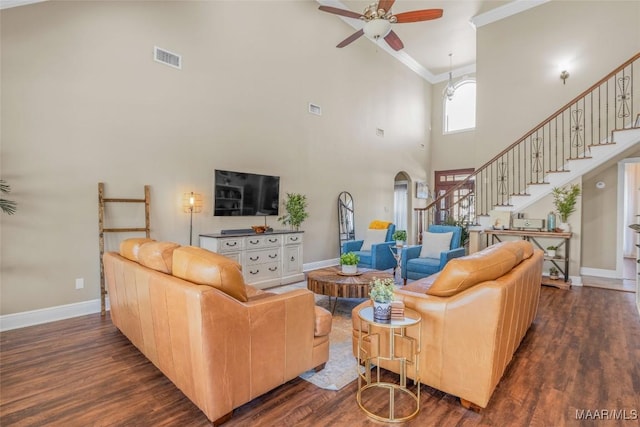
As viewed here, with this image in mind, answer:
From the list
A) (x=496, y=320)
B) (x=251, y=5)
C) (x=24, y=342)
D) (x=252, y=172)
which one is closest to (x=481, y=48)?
(x=251, y=5)

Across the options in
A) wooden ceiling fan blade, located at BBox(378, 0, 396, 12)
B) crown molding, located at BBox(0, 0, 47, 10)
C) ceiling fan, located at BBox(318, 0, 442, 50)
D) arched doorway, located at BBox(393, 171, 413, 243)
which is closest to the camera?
crown molding, located at BBox(0, 0, 47, 10)

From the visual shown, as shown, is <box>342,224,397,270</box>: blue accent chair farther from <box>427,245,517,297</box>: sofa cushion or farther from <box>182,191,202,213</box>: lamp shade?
<box>427,245,517,297</box>: sofa cushion

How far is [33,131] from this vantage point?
3.33 metres

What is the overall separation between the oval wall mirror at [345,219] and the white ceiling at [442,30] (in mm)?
3426

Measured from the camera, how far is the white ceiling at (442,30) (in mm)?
6492

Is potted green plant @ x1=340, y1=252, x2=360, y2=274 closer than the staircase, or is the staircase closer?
potted green plant @ x1=340, y1=252, x2=360, y2=274

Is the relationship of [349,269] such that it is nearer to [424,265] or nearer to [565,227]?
[424,265]

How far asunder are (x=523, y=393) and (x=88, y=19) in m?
5.65

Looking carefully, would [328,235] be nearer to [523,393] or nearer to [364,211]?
[364,211]

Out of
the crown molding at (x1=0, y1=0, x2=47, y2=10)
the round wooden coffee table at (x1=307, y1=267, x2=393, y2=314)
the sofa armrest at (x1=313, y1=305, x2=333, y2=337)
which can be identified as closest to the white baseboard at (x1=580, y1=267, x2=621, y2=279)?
the round wooden coffee table at (x1=307, y1=267, x2=393, y2=314)

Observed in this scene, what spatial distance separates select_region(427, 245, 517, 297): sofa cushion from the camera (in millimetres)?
1949

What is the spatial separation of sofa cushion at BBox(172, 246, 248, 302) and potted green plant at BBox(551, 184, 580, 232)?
5671mm

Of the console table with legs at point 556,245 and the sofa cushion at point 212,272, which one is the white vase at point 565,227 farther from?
the sofa cushion at point 212,272

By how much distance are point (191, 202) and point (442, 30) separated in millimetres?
7066
